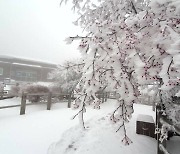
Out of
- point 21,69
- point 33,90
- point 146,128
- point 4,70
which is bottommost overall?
point 146,128

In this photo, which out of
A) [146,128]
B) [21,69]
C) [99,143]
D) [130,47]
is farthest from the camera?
[21,69]

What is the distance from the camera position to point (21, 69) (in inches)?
1261

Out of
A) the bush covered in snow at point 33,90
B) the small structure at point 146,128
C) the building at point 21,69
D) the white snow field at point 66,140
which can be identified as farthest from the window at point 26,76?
the small structure at point 146,128

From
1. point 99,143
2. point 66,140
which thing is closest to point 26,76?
point 66,140

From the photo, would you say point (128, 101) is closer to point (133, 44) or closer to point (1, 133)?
point (133, 44)

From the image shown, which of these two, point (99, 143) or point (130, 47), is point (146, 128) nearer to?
point (99, 143)

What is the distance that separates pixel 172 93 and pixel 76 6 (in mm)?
3264

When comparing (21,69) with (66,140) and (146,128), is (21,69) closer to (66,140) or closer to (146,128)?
(66,140)

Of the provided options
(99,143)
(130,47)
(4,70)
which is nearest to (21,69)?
(4,70)

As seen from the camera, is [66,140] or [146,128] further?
[146,128]

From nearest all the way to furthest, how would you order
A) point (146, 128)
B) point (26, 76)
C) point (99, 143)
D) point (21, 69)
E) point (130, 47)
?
1. point (130, 47)
2. point (99, 143)
3. point (146, 128)
4. point (21, 69)
5. point (26, 76)

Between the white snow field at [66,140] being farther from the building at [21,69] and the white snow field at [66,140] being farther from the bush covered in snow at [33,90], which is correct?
the building at [21,69]

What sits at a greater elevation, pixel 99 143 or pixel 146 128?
pixel 146 128

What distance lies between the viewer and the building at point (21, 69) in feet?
100
